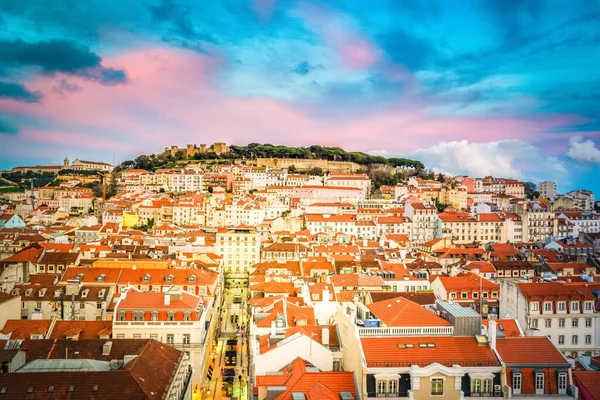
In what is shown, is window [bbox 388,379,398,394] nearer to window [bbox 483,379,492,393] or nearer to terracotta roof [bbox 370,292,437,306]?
window [bbox 483,379,492,393]

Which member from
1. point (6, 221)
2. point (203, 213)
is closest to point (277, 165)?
point (203, 213)

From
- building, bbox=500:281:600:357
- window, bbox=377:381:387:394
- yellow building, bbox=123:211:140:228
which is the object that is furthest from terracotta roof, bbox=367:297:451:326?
yellow building, bbox=123:211:140:228

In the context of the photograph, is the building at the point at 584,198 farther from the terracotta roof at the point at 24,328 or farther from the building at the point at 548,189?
the terracotta roof at the point at 24,328

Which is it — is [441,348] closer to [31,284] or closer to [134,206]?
[31,284]

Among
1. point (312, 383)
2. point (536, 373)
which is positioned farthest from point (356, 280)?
point (312, 383)

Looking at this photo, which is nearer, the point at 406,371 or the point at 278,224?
the point at 406,371

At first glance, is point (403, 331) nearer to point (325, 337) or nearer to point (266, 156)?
point (325, 337)
